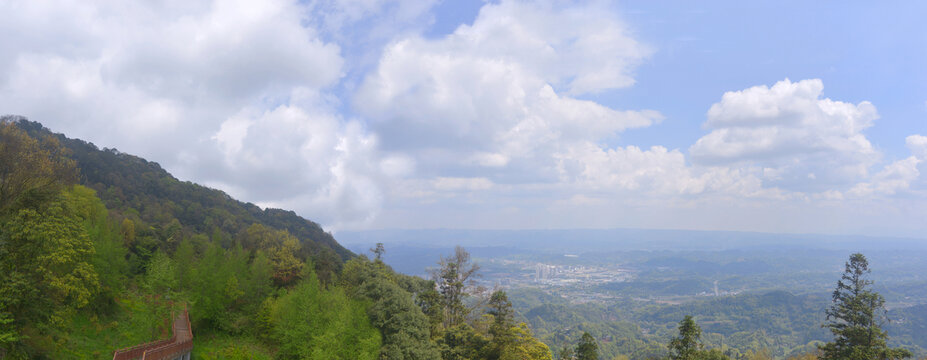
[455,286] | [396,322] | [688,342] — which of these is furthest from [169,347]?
[688,342]

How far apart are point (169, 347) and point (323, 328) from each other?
800 cm

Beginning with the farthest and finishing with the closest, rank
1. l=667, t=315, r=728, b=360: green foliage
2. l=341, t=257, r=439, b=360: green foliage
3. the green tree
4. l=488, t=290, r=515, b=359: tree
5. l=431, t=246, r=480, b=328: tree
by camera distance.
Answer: l=431, t=246, r=480, b=328: tree → l=488, t=290, r=515, b=359: tree → l=341, t=257, r=439, b=360: green foliage → l=667, t=315, r=728, b=360: green foliage → the green tree

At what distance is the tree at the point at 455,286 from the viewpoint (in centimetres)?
3666

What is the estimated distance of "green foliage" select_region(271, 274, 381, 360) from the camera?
24.1 meters

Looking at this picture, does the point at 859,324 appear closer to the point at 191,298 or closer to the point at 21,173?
the point at 191,298

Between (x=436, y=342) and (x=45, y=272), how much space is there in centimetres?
2230

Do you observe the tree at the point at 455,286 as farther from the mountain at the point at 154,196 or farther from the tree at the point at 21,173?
the tree at the point at 21,173

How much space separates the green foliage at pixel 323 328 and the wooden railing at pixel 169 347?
519 cm

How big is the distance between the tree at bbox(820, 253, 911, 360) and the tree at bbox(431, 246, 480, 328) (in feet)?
82.5

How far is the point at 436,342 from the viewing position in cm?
3061

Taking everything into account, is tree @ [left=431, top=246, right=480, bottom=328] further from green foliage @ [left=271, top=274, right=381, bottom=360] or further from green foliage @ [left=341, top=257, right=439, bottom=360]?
green foliage @ [left=271, top=274, right=381, bottom=360]

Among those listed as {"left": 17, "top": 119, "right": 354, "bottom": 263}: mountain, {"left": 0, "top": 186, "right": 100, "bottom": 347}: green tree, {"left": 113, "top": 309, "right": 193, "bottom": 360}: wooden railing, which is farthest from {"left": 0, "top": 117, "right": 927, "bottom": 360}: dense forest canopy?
{"left": 17, "top": 119, "right": 354, "bottom": 263}: mountain

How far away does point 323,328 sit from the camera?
25594mm

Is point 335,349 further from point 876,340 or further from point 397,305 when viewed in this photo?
point 876,340
